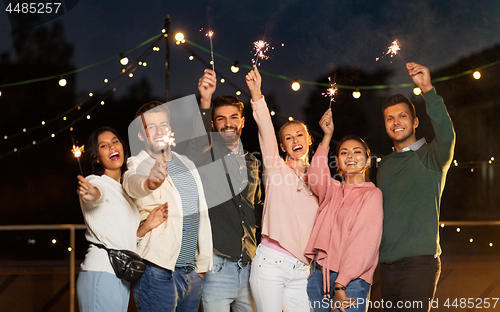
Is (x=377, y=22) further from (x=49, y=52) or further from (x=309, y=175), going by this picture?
(x=49, y=52)

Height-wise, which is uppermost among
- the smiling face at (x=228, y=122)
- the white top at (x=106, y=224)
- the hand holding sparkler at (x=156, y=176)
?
the smiling face at (x=228, y=122)

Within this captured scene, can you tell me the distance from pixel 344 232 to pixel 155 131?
0.93 meters

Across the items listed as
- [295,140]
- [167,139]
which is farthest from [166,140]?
[295,140]

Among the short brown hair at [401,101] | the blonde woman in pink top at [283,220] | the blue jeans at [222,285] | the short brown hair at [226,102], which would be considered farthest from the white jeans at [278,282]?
the short brown hair at [401,101]

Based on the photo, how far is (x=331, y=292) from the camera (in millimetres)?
1807

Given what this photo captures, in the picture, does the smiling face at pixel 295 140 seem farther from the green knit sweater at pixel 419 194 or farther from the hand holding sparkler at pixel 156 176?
the hand holding sparkler at pixel 156 176

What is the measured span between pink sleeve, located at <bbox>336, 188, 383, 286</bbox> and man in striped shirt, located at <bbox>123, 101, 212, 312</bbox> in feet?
1.99

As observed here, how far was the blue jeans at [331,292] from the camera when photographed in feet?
5.76

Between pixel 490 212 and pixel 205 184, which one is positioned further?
pixel 490 212

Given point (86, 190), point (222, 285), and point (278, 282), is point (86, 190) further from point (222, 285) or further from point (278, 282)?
point (278, 282)

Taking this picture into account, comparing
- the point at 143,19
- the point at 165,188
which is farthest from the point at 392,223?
the point at 143,19

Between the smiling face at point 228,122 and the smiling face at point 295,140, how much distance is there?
250mm

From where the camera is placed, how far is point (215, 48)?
4.69 metres

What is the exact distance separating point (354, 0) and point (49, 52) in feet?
20.2
